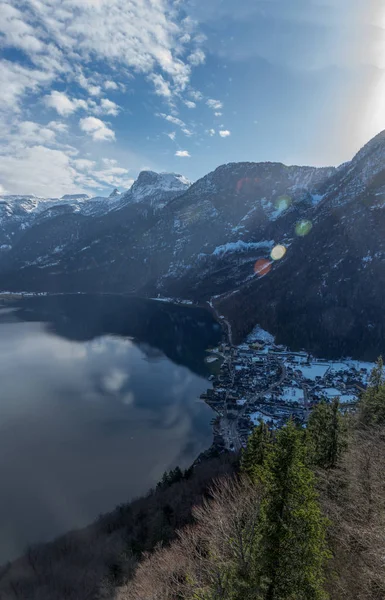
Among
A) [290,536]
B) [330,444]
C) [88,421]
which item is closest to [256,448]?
[330,444]

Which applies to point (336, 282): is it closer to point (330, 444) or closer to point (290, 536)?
point (330, 444)

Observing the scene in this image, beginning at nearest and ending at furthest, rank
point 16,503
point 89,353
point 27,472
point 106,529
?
point 106,529 < point 16,503 < point 27,472 < point 89,353

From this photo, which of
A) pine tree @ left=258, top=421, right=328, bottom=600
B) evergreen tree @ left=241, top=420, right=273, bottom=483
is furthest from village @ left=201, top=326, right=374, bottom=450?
pine tree @ left=258, top=421, right=328, bottom=600

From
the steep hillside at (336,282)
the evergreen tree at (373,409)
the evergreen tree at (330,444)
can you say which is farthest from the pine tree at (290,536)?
the steep hillside at (336,282)

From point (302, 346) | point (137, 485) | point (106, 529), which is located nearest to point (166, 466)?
point (137, 485)

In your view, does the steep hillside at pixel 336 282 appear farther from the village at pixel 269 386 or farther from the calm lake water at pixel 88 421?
the calm lake water at pixel 88 421

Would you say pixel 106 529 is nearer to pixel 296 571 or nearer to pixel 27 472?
pixel 27 472
